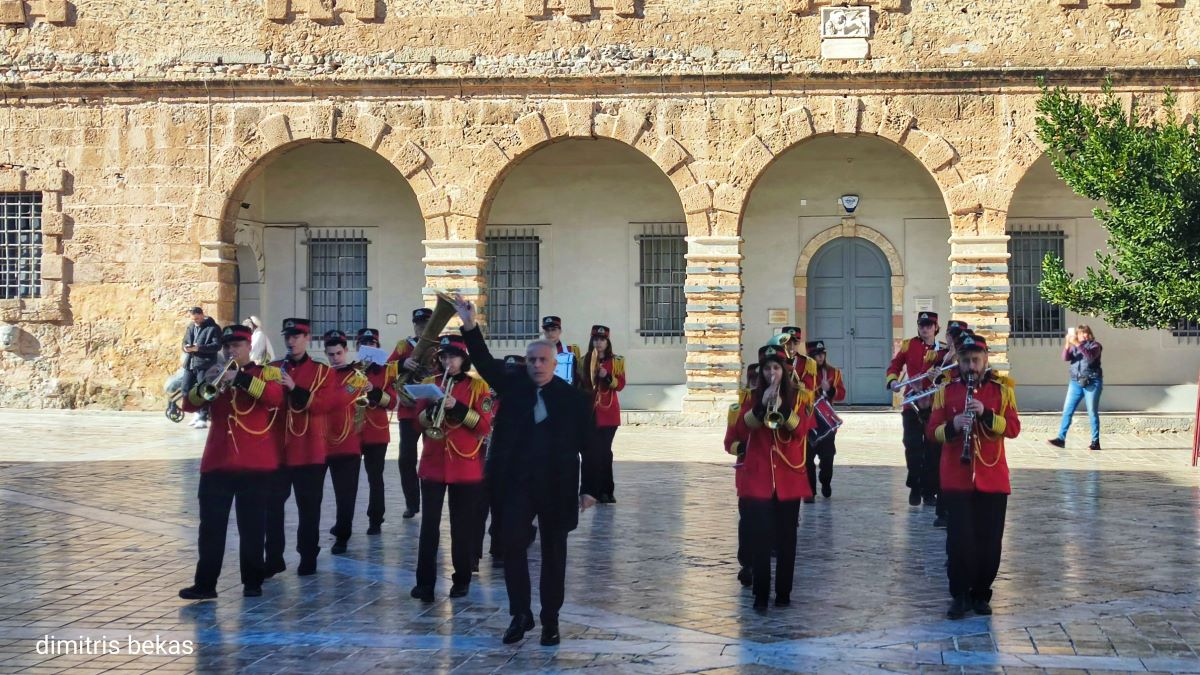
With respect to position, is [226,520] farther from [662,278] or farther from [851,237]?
[851,237]

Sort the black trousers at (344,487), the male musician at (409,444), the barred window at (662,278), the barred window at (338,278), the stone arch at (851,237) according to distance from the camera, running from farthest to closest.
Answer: the barred window at (338,278) → the barred window at (662,278) → the stone arch at (851,237) → the male musician at (409,444) → the black trousers at (344,487)

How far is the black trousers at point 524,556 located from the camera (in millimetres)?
7426

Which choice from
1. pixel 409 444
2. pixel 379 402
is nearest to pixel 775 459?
pixel 379 402

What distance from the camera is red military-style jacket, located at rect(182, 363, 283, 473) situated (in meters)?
8.52

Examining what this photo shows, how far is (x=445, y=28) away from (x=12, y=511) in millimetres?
10281

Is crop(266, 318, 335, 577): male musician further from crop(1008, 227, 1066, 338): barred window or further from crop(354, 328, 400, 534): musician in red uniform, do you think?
crop(1008, 227, 1066, 338): barred window

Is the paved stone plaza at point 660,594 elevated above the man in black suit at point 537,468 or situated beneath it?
situated beneath

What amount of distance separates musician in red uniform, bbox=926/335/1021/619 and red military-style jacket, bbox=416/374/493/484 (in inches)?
107

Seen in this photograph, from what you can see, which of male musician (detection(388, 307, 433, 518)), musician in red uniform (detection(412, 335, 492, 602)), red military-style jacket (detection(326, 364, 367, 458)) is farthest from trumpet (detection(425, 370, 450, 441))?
male musician (detection(388, 307, 433, 518))

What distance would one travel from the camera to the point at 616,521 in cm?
1165

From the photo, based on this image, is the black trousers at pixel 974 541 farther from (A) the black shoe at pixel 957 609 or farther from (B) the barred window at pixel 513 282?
(B) the barred window at pixel 513 282

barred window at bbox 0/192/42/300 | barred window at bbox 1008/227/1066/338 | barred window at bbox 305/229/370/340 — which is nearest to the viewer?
barred window at bbox 0/192/42/300

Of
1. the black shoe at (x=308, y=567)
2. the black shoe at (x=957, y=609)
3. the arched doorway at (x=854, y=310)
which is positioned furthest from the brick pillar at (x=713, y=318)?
the black shoe at (x=957, y=609)

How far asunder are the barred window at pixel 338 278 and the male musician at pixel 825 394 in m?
11.4
